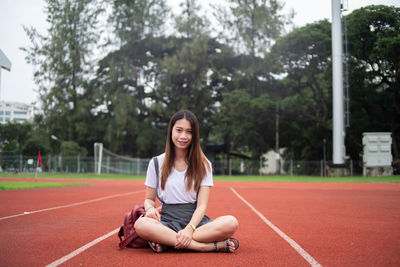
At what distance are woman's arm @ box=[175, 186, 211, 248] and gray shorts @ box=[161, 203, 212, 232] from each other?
5.4 inches

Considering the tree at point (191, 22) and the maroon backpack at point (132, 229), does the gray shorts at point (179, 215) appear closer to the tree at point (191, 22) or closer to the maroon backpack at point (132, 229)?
the maroon backpack at point (132, 229)

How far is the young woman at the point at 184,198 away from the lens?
13.0 feet

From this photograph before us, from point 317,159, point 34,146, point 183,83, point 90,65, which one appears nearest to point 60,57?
point 90,65

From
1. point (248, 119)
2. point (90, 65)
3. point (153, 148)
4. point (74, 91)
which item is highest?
point (90, 65)

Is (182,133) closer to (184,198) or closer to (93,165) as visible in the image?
(184,198)

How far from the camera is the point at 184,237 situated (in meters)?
3.85

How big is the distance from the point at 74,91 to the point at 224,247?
119 feet

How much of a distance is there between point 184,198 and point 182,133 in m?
0.68

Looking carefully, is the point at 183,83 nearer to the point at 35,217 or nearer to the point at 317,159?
the point at 317,159

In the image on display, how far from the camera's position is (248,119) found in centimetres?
3684

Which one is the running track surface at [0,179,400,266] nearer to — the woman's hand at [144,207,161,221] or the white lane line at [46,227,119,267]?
the white lane line at [46,227,119,267]

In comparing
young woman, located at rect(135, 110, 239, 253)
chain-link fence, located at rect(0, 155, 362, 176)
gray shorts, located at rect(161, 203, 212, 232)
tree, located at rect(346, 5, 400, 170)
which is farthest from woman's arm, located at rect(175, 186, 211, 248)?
chain-link fence, located at rect(0, 155, 362, 176)

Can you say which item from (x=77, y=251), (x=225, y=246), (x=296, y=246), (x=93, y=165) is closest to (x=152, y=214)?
(x=225, y=246)

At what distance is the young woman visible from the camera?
156 inches
